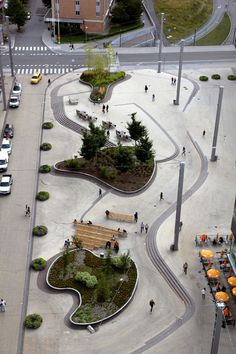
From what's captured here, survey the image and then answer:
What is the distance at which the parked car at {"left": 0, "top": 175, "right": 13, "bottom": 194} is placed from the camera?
210ft

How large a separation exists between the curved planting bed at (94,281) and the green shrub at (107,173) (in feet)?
43.7

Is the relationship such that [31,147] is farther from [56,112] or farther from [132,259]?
[132,259]

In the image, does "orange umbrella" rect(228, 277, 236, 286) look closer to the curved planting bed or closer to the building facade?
the curved planting bed

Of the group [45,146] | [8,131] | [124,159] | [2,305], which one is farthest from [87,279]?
[8,131]

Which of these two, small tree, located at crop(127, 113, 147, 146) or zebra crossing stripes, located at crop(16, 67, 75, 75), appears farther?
zebra crossing stripes, located at crop(16, 67, 75, 75)

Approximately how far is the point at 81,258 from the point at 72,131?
2836cm

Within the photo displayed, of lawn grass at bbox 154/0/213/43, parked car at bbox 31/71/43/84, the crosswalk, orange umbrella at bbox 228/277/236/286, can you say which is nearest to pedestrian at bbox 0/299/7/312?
orange umbrella at bbox 228/277/236/286

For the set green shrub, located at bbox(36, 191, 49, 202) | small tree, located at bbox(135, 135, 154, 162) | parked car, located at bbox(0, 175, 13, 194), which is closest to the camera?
green shrub, located at bbox(36, 191, 49, 202)

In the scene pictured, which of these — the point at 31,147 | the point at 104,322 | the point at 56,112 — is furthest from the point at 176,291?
the point at 56,112

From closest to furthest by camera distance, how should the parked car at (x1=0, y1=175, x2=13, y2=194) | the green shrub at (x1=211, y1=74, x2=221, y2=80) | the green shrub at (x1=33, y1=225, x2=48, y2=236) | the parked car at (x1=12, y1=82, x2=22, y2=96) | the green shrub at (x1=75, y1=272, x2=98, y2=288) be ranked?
the green shrub at (x1=75, y1=272, x2=98, y2=288) → the green shrub at (x1=33, y1=225, x2=48, y2=236) → the parked car at (x1=0, y1=175, x2=13, y2=194) → the parked car at (x1=12, y1=82, x2=22, y2=96) → the green shrub at (x1=211, y1=74, x2=221, y2=80)

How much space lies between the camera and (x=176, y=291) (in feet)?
167

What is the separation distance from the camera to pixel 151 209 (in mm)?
62094

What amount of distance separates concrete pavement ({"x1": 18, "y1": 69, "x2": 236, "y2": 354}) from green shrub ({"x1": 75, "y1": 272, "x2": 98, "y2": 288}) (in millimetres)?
1930

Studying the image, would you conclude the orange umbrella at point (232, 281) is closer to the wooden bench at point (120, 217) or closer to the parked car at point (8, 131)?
the wooden bench at point (120, 217)
